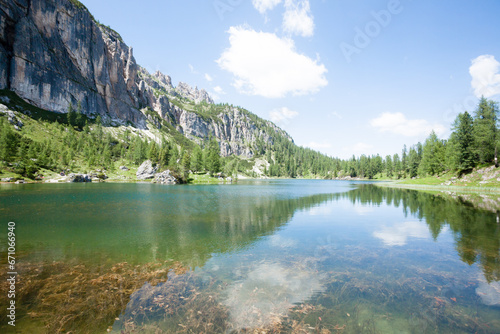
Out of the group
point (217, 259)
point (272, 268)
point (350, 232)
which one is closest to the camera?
point (272, 268)

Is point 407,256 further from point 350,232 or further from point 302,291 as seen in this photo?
point 302,291

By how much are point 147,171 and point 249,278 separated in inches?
4813

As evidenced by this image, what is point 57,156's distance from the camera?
108m

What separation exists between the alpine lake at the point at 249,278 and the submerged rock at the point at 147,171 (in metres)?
97.9

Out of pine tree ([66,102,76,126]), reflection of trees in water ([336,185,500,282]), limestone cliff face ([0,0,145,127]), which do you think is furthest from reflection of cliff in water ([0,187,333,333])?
limestone cliff face ([0,0,145,127])

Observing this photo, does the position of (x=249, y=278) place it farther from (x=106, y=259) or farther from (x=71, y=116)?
(x=71, y=116)

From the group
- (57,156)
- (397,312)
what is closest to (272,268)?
(397,312)

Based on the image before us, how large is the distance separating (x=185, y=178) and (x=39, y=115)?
131247 millimetres

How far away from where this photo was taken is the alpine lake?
28.3 feet

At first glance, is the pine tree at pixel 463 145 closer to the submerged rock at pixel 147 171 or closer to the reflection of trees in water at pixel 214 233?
the reflection of trees in water at pixel 214 233

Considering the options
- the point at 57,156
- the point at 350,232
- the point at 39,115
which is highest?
the point at 39,115

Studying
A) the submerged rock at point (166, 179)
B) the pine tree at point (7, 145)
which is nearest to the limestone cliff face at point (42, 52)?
the pine tree at point (7, 145)

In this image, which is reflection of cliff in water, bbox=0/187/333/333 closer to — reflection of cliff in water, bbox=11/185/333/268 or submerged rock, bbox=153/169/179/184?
reflection of cliff in water, bbox=11/185/333/268

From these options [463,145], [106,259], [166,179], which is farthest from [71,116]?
[463,145]
